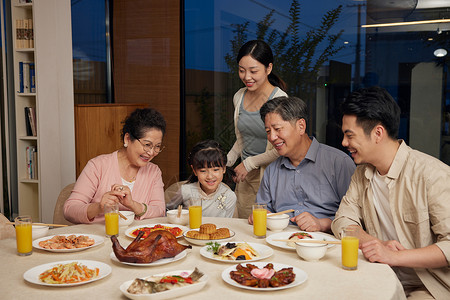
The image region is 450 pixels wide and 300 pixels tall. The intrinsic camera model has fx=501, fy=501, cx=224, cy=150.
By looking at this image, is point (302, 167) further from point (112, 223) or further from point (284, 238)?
point (112, 223)

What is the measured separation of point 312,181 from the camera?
8.32 feet

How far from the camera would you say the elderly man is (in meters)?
2.51

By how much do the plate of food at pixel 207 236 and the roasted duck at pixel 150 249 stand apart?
7.1 inches

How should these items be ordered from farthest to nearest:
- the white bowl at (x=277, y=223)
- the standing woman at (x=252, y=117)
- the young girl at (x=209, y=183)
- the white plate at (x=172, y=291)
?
1. the standing woman at (x=252, y=117)
2. the young girl at (x=209, y=183)
3. the white bowl at (x=277, y=223)
4. the white plate at (x=172, y=291)

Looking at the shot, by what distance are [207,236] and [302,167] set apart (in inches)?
32.4

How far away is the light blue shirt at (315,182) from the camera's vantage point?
2.51m

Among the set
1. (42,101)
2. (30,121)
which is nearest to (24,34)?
(42,101)

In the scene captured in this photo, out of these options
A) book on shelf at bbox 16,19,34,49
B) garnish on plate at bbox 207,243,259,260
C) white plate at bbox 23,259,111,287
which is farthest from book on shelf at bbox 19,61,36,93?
garnish on plate at bbox 207,243,259,260

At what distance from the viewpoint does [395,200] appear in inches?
79.7

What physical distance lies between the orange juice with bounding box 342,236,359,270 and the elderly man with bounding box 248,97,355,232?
83cm

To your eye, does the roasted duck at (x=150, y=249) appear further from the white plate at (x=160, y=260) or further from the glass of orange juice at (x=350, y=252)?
the glass of orange juice at (x=350, y=252)

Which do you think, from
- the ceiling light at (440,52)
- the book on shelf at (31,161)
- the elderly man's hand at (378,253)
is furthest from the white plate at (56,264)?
the ceiling light at (440,52)

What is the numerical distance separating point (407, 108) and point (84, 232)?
9.31 feet

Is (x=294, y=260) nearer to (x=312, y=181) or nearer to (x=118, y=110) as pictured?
(x=312, y=181)
